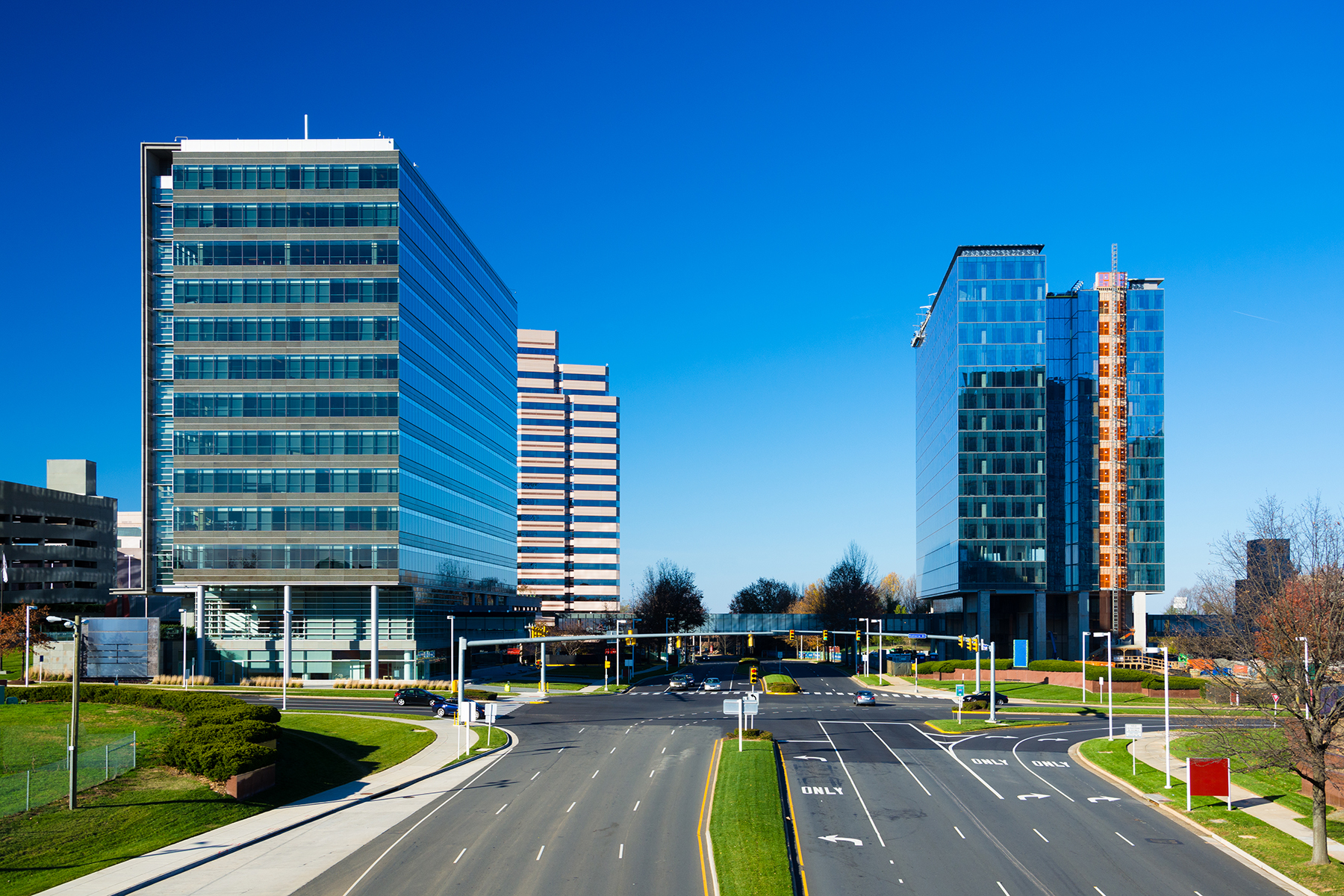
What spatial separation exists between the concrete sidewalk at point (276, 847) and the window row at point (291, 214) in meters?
69.2

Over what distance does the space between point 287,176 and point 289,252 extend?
302 inches

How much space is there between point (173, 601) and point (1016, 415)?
11073 centimetres

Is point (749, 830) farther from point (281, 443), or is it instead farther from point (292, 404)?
point (292, 404)

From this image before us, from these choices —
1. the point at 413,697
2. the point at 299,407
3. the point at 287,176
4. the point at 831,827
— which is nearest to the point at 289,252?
the point at 287,176

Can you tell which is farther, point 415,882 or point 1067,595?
point 1067,595

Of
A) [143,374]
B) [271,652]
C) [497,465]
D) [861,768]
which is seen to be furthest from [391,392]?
[861,768]

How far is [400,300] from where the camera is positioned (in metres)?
106

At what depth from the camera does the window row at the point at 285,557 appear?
10425 cm

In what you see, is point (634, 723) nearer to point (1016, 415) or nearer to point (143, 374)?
point (1016, 415)

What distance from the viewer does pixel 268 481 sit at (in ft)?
343

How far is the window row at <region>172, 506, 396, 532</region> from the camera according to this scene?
104438 mm

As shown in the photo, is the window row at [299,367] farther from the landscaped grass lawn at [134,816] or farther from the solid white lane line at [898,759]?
the solid white lane line at [898,759]

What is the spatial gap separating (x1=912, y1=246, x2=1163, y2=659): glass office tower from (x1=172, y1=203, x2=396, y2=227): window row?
245ft

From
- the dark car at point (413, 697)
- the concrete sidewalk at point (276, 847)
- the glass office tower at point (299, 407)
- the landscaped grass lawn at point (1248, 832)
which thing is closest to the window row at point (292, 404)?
the glass office tower at point (299, 407)
